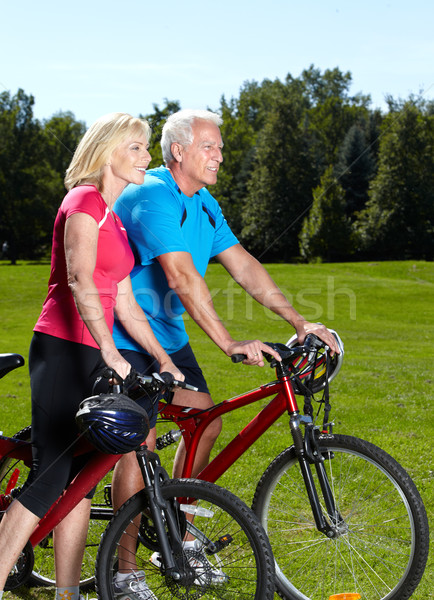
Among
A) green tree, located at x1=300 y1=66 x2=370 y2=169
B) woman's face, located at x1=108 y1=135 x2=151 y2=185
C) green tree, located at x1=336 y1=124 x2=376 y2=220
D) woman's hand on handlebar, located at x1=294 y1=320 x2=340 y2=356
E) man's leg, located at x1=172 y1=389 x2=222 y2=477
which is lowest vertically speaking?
man's leg, located at x1=172 y1=389 x2=222 y2=477

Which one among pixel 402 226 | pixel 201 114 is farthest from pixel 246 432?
pixel 402 226

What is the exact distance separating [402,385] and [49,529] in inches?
270

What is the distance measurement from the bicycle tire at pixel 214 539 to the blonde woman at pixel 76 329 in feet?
0.59

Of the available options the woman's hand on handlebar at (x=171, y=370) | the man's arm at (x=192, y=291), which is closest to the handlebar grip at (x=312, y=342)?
the man's arm at (x=192, y=291)

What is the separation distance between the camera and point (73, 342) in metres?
2.69

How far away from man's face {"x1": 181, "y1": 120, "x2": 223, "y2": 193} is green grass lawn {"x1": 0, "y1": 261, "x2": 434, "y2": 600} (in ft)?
6.08

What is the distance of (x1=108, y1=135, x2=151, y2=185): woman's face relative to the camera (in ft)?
9.12

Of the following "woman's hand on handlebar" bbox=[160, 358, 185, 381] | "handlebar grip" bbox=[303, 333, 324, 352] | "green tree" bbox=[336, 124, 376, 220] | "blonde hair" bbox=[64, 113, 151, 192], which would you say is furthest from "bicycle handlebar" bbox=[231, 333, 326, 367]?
"green tree" bbox=[336, 124, 376, 220]

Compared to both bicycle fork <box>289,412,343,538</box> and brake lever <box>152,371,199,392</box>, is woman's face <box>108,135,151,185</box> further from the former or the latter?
bicycle fork <box>289,412,343,538</box>

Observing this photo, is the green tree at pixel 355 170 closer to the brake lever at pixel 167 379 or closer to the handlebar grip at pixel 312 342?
the handlebar grip at pixel 312 342

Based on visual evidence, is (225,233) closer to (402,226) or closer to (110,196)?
(110,196)

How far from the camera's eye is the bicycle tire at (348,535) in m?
2.81

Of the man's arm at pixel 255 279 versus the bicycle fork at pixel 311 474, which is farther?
the man's arm at pixel 255 279

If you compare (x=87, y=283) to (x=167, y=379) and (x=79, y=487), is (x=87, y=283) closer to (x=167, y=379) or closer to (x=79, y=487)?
(x=167, y=379)
